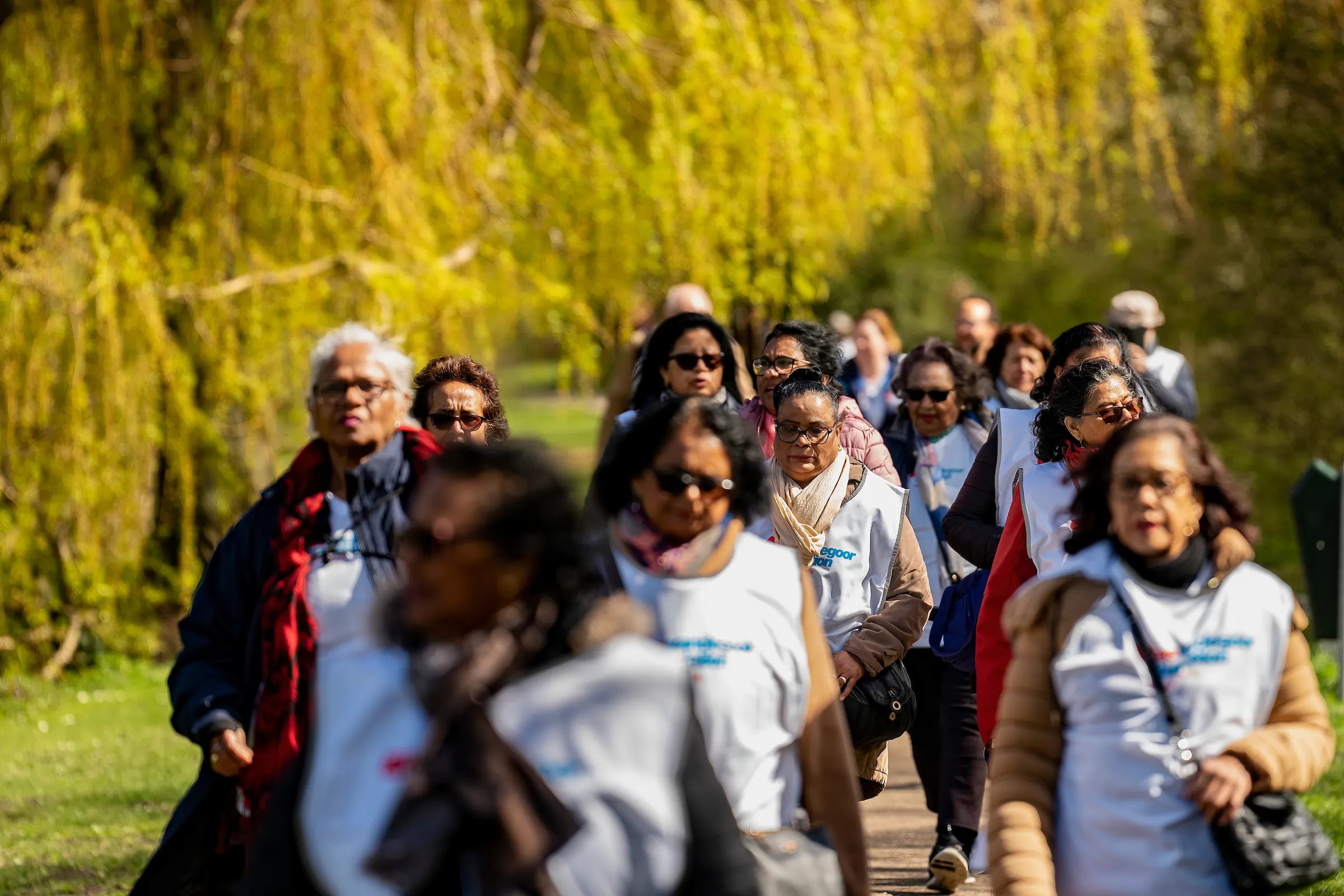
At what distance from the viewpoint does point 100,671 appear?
41.8 feet

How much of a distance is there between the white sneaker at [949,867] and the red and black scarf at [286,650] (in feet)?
9.89

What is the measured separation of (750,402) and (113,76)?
5.89m

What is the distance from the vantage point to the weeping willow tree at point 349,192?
10617 millimetres

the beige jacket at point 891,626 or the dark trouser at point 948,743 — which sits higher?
the beige jacket at point 891,626

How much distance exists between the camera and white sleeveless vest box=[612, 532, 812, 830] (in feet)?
11.7

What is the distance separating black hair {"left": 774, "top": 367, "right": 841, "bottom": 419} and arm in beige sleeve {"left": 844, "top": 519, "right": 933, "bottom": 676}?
1.54ft

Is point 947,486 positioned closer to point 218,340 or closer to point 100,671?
point 218,340

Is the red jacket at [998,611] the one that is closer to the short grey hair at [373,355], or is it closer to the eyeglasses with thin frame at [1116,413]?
the eyeglasses with thin frame at [1116,413]

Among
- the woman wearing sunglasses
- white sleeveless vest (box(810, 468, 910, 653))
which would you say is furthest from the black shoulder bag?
white sleeveless vest (box(810, 468, 910, 653))

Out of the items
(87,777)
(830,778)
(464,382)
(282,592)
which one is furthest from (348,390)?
(87,777)

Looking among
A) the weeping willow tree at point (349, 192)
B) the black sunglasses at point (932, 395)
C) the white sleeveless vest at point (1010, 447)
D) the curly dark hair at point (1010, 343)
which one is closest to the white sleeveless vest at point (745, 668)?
the white sleeveless vest at point (1010, 447)

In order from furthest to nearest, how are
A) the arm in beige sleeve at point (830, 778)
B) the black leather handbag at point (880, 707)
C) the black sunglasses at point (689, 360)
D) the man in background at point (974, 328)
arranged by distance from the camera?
1. the man in background at point (974, 328)
2. the black sunglasses at point (689, 360)
3. the black leather handbag at point (880, 707)
4. the arm in beige sleeve at point (830, 778)

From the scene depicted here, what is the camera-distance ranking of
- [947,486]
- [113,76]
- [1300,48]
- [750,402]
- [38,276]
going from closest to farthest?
[750,402] < [947,486] < [38,276] < [113,76] < [1300,48]

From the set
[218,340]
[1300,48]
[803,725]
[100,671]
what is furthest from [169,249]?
[1300,48]
